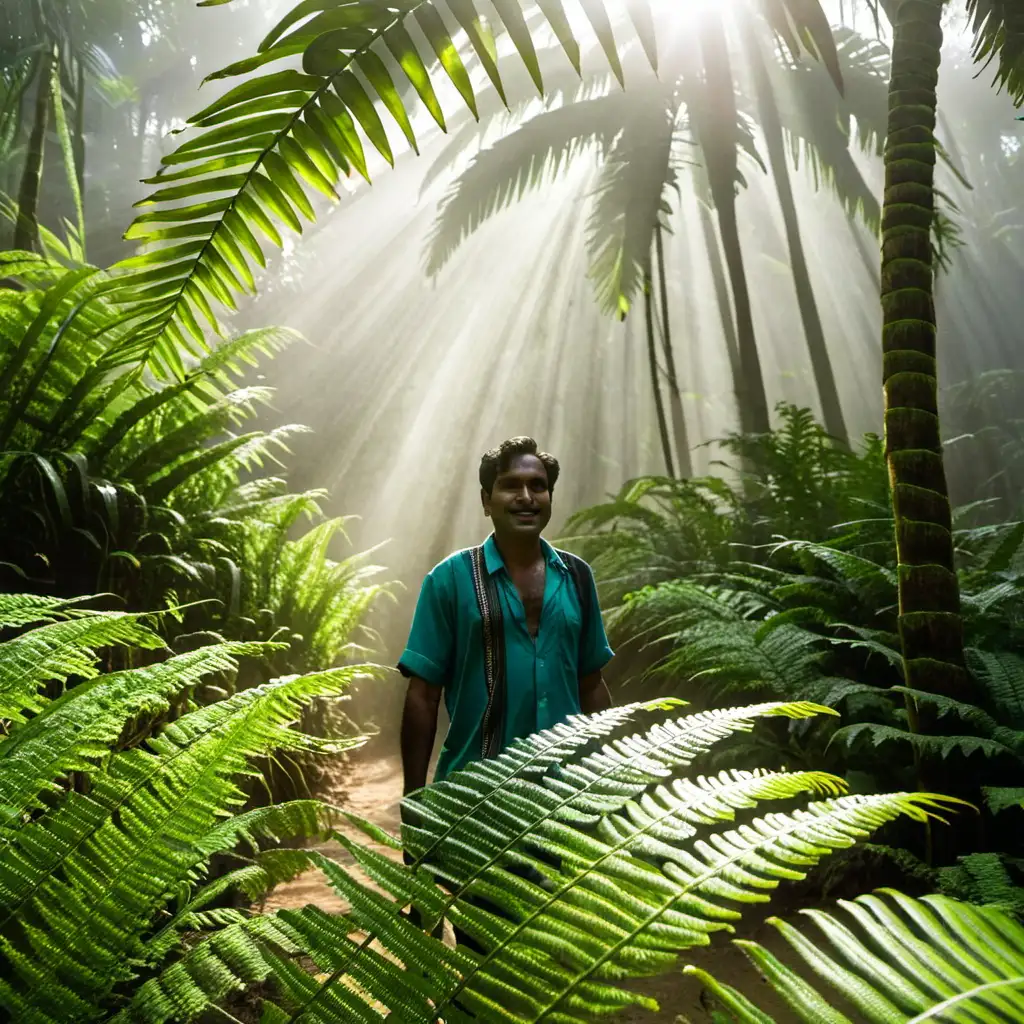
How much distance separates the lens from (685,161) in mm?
8297

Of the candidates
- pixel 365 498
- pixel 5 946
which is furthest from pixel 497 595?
pixel 365 498

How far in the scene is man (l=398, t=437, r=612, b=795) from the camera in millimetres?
1551

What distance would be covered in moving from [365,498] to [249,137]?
629 inches

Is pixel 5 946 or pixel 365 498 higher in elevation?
pixel 365 498

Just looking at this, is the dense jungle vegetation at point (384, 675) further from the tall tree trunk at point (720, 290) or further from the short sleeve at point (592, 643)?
the tall tree trunk at point (720, 290)

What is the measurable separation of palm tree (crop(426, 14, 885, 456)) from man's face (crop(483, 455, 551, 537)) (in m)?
5.15

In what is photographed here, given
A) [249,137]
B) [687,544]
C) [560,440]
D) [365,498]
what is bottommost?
[249,137]

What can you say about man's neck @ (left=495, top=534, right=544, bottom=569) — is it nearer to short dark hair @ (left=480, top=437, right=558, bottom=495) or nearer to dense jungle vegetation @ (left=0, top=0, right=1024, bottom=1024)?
short dark hair @ (left=480, top=437, right=558, bottom=495)

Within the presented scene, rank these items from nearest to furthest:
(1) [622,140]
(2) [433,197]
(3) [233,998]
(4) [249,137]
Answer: (4) [249,137], (3) [233,998], (1) [622,140], (2) [433,197]

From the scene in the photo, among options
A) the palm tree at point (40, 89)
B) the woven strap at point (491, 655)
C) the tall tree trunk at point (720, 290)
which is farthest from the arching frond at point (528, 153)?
the woven strap at point (491, 655)

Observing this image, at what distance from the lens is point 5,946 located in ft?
1.70

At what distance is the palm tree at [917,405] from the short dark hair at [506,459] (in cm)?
89

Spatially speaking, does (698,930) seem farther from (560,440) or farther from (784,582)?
(560,440)

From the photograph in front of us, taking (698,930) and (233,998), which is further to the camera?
(233,998)
